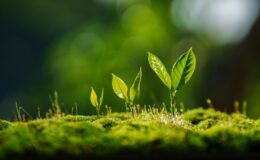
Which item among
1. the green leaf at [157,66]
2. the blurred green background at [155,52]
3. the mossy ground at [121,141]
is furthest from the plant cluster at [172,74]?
the blurred green background at [155,52]

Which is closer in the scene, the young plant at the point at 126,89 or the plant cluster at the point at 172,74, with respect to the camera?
the plant cluster at the point at 172,74

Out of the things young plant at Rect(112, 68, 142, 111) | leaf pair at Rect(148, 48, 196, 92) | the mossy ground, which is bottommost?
the mossy ground

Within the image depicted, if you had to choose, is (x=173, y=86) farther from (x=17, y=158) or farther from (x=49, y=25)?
(x=49, y=25)

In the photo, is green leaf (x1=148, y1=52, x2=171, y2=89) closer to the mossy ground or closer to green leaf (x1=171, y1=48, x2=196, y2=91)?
green leaf (x1=171, y1=48, x2=196, y2=91)

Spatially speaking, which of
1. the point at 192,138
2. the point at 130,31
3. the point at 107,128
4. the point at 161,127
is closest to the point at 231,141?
the point at 192,138

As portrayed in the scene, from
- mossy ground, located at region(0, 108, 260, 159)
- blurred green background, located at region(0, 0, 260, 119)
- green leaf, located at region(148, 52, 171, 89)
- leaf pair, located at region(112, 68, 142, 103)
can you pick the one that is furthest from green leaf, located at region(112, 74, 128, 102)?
blurred green background, located at region(0, 0, 260, 119)

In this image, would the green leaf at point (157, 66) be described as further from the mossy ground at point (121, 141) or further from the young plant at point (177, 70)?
the mossy ground at point (121, 141)

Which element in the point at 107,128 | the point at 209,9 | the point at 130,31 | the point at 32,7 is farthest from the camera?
the point at 32,7

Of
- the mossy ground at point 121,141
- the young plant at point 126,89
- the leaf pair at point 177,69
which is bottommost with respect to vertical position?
the mossy ground at point 121,141
